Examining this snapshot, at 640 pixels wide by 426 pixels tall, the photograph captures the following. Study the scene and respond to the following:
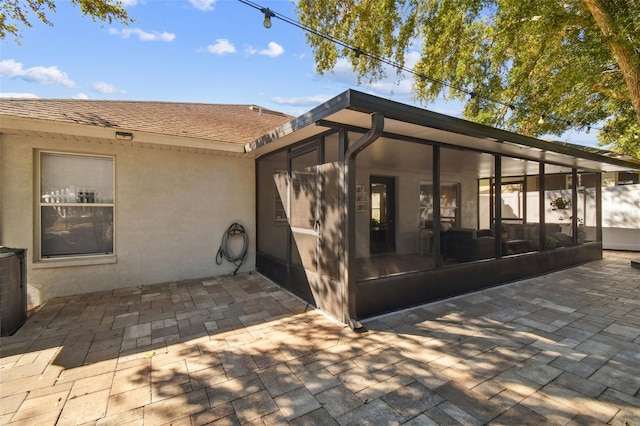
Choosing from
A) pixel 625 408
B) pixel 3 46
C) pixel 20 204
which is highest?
pixel 3 46

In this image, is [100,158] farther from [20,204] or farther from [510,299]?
[510,299]

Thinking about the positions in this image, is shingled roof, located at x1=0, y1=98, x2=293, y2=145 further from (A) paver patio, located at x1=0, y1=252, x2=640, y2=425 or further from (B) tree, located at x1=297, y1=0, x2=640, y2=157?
(B) tree, located at x1=297, y1=0, x2=640, y2=157

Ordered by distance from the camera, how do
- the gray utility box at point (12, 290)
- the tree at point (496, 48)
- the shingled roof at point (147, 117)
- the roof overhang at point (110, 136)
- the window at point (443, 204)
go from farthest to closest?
the window at point (443, 204), the tree at point (496, 48), the shingled roof at point (147, 117), the roof overhang at point (110, 136), the gray utility box at point (12, 290)

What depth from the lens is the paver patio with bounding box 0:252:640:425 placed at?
1.99m

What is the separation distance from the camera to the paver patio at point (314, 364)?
199cm

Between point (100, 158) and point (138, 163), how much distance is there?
545 mm

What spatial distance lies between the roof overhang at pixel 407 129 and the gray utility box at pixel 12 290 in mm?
3409

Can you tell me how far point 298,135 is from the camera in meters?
4.04

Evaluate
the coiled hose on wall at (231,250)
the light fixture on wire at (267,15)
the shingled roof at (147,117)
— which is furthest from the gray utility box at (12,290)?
the light fixture on wire at (267,15)

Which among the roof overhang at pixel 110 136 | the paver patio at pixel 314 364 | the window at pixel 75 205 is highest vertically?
the roof overhang at pixel 110 136

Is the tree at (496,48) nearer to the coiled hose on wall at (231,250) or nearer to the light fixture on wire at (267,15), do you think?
the light fixture on wire at (267,15)

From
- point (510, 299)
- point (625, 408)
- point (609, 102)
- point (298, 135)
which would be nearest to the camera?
point (625, 408)

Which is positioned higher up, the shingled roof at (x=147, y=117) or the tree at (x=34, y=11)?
the tree at (x=34, y=11)

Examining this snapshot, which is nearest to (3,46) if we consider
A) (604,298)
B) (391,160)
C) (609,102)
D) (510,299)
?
(391,160)
